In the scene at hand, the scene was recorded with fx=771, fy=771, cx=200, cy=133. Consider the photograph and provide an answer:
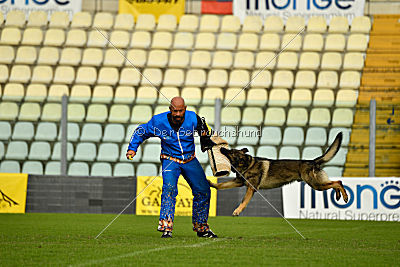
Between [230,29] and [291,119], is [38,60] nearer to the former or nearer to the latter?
[230,29]

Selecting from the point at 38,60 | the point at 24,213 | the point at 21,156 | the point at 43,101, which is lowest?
the point at 24,213

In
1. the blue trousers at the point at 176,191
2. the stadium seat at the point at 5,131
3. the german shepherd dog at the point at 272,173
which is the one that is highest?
the stadium seat at the point at 5,131

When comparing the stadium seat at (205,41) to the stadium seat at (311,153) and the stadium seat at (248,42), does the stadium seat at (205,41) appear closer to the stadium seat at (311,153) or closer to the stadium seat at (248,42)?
the stadium seat at (248,42)

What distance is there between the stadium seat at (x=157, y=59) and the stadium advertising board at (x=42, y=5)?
2939 mm

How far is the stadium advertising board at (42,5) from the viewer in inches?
834

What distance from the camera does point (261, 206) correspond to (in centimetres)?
1462

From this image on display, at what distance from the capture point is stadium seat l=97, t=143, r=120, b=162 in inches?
634

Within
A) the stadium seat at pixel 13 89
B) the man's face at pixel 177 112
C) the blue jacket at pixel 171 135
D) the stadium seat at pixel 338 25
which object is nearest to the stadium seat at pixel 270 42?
the stadium seat at pixel 338 25

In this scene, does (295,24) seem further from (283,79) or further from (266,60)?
(283,79)

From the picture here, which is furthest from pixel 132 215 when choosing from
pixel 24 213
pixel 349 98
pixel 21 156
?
pixel 349 98

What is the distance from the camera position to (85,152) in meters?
16.0

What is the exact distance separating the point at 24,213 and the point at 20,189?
0.57 meters

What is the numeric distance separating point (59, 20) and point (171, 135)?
41.4 feet

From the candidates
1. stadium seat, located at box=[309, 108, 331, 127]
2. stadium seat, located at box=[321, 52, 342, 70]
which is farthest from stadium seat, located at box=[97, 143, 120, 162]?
stadium seat, located at box=[321, 52, 342, 70]
